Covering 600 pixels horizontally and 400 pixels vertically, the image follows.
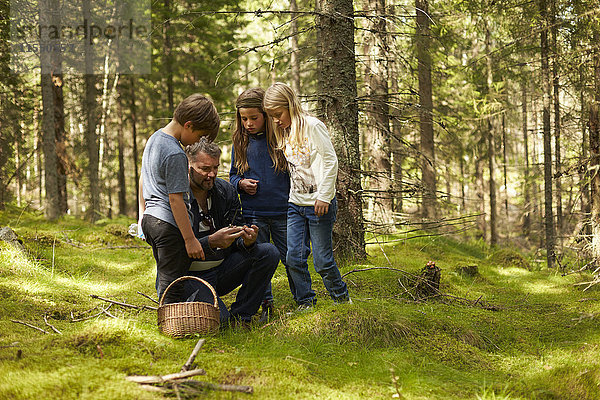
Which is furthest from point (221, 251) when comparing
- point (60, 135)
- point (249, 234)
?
point (60, 135)

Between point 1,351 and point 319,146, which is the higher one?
point 319,146

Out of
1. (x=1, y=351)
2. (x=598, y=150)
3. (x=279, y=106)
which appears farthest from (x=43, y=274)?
(x=598, y=150)

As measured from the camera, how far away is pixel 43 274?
567cm

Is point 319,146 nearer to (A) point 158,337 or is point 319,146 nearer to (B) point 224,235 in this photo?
(B) point 224,235

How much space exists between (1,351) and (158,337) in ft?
3.30

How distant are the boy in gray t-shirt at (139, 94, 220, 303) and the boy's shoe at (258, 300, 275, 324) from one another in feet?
2.74

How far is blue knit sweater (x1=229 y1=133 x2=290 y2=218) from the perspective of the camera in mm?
4801

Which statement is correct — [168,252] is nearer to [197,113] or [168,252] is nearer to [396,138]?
[197,113]

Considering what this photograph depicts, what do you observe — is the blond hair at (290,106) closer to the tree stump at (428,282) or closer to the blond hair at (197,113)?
the blond hair at (197,113)

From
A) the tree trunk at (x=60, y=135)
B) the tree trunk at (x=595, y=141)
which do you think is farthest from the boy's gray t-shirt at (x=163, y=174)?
the tree trunk at (x=60, y=135)

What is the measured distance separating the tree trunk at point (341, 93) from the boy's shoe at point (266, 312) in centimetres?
185

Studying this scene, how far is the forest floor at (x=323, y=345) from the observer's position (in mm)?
2957

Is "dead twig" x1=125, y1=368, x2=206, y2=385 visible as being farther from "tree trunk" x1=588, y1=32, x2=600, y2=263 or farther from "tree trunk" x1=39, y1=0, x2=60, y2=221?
"tree trunk" x1=39, y1=0, x2=60, y2=221

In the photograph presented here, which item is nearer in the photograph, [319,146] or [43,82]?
[319,146]
